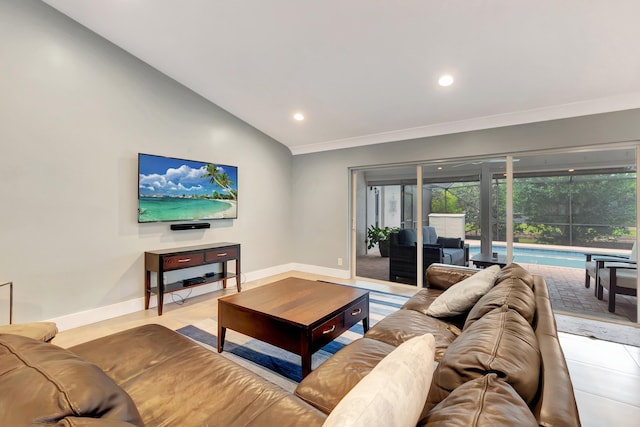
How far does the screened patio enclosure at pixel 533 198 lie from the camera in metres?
3.40

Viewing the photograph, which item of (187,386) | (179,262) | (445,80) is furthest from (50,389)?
(445,80)

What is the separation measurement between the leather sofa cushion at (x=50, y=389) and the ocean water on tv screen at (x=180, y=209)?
2897 millimetres

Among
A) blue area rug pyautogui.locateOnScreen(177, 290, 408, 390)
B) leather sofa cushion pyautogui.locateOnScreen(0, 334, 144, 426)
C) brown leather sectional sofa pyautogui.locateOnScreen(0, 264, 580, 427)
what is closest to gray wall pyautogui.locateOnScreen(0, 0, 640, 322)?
blue area rug pyautogui.locateOnScreen(177, 290, 408, 390)

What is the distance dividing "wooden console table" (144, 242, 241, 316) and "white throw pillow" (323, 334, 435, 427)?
324 centimetres

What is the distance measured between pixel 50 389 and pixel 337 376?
3.54ft

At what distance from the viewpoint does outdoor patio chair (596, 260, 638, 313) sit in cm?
320

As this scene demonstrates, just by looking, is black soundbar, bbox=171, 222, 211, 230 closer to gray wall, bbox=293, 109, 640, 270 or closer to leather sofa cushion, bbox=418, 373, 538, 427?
gray wall, bbox=293, 109, 640, 270

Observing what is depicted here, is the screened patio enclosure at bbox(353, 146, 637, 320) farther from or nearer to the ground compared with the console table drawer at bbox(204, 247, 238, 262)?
farther from the ground

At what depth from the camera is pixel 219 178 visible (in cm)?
439

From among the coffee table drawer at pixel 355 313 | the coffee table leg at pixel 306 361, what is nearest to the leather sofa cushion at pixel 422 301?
the coffee table drawer at pixel 355 313

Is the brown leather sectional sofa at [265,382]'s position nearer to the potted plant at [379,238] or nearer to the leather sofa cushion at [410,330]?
the leather sofa cushion at [410,330]

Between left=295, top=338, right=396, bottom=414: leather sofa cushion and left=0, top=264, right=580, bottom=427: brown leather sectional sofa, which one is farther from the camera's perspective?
left=295, top=338, right=396, bottom=414: leather sofa cushion

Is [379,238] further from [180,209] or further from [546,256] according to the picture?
[180,209]

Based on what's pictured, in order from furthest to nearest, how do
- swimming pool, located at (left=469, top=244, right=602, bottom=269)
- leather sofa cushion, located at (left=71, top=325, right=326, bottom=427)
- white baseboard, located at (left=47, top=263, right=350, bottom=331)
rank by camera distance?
swimming pool, located at (left=469, top=244, right=602, bottom=269)
white baseboard, located at (left=47, top=263, right=350, bottom=331)
leather sofa cushion, located at (left=71, top=325, right=326, bottom=427)
